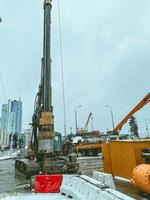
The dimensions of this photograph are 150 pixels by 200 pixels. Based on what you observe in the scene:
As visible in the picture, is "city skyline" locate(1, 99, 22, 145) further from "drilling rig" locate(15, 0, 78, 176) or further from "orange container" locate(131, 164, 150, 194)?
"orange container" locate(131, 164, 150, 194)

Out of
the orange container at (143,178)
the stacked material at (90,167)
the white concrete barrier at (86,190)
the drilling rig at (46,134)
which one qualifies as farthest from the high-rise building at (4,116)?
the orange container at (143,178)

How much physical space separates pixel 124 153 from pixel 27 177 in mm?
6091

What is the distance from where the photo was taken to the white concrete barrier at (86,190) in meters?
4.98

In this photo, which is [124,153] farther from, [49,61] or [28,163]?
[49,61]

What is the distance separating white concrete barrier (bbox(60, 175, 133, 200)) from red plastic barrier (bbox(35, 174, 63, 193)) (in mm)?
490

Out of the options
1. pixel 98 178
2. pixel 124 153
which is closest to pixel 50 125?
pixel 124 153

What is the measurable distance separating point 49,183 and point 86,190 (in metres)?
2.75

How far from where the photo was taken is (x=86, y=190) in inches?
237

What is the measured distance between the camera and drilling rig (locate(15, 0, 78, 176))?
13.8 m

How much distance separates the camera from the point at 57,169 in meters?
13.6

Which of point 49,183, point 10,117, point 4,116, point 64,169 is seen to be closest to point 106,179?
point 49,183

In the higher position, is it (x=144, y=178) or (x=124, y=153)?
(x=124, y=153)

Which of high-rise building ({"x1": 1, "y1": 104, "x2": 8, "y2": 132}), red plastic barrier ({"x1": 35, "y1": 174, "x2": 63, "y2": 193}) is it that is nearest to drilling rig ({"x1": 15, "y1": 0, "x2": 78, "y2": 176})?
red plastic barrier ({"x1": 35, "y1": 174, "x2": 63, "y2": 193})

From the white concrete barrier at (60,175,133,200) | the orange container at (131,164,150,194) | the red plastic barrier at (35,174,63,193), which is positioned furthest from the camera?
the red plastic barrier at (35,174,63,193)
